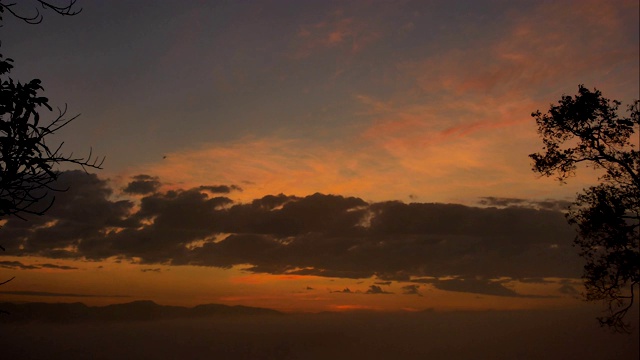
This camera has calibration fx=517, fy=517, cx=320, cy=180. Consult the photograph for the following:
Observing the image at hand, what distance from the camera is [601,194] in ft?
66.3

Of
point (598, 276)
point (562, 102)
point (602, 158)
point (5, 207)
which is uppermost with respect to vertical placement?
point (562, 102)

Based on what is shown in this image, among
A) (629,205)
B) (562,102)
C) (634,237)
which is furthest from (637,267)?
(562,102)

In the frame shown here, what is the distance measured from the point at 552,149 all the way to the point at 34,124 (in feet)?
63.8

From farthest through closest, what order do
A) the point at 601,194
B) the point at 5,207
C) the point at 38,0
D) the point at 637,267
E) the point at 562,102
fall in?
1. the point at 562,102
2. the point at 601,194
3. the point at 637,267
4. the point at 38,0
5. the point at 5,207

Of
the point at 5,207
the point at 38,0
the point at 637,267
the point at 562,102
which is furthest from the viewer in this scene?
the point at 562,102

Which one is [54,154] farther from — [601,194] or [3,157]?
[601,194]

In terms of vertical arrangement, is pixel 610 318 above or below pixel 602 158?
below

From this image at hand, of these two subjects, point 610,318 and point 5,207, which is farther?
point 610,318

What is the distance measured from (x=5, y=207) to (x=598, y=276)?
20093 millimetres

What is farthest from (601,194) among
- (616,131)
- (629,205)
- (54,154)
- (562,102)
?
(54,154)

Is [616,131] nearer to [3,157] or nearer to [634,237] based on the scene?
[634,237]

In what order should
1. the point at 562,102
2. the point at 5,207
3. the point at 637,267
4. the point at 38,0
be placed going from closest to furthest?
1. the point at 5,207
2. the point at 38,0
3. the point at 637,267
4. the point at 562,102

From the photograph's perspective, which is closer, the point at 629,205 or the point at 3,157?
the point at 3,157

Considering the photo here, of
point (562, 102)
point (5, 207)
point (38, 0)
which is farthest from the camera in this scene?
point (562, 102)
